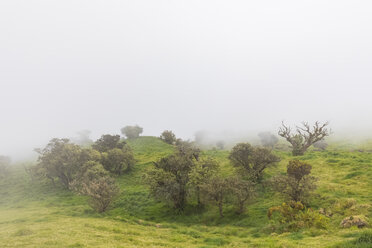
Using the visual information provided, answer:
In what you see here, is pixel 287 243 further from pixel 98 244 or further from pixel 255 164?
pixel 255 164

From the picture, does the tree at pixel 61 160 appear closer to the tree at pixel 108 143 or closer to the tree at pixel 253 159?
the tree at pixel 108 143

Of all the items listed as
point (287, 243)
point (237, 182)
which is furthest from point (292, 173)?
point (287, 243)

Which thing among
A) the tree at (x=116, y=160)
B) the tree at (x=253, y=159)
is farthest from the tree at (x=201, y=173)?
the tree at (x=116, y=160)

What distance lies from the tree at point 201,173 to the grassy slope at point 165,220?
3.73 metres

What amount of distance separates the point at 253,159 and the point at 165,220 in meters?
19.2

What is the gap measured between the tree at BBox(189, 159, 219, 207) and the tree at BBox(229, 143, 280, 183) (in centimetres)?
672

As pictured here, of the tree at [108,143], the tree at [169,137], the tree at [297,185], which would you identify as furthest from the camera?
the tree at [169,137]

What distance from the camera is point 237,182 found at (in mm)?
28734

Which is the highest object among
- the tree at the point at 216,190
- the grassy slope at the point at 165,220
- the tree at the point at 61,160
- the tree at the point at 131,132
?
the tree at the point at 131,132

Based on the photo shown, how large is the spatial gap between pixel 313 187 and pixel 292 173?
342 centimetres

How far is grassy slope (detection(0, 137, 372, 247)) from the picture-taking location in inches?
701

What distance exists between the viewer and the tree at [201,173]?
107 ft

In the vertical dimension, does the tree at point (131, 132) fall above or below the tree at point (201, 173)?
above

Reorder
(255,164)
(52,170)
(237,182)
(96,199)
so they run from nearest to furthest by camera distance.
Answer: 1. (237,182)
2. (96,199)
3. (255,164)
4. (52,170)
